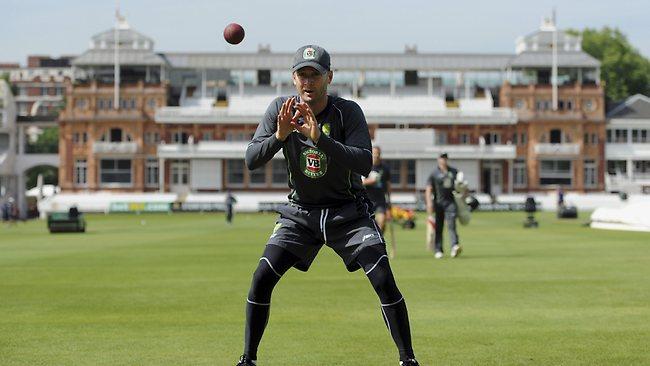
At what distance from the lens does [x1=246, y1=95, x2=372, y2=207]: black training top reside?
786 centimetres

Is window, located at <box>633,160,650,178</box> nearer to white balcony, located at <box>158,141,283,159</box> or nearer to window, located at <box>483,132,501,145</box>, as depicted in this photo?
window, located at <box>483,132,501,145</box>

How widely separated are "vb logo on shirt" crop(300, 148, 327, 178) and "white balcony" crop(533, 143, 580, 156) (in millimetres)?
102067

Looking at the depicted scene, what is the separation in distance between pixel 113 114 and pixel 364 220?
337ft

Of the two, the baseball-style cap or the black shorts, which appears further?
the black shorts

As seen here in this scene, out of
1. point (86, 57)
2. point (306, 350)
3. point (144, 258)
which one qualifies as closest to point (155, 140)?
point (86, 57)

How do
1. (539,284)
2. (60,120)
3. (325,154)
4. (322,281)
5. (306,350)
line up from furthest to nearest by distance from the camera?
(60,120)
(322,281)
(539,284)
(306,350)
(325,154)

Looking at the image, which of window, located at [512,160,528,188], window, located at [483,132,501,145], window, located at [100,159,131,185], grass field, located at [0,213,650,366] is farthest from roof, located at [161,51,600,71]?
grass field, located at [0,213,650,366]

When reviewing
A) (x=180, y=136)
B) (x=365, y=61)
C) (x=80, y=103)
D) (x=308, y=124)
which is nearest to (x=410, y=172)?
(x=365, y=61)

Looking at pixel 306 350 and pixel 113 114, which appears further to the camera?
pixel 113 114

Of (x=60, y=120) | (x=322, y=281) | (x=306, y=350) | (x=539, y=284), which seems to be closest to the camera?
(x=306, y=350)

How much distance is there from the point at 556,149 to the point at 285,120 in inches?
4053

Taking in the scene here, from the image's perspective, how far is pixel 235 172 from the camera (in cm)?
10900

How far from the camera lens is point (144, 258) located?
79.4 feet

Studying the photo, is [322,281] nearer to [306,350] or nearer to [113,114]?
[306,350]
